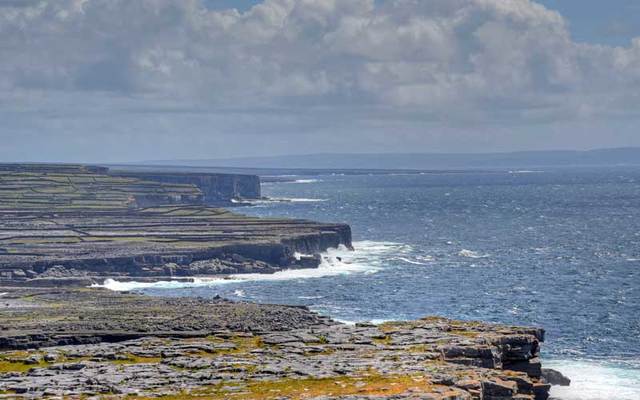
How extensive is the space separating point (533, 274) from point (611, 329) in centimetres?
5407

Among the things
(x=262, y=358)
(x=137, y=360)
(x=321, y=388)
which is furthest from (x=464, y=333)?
(x=137, y=360)

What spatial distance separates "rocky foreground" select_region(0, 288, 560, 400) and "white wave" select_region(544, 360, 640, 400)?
8.14 metres

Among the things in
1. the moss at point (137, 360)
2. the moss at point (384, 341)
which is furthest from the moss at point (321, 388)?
the moss at point (384, 341)

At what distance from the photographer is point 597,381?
106500mm

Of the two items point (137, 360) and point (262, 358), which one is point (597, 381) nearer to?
point (262, 358)

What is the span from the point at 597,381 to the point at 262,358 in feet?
114

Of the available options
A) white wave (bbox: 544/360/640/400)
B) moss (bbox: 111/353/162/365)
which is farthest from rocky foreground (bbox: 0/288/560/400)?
white wave (bbox: 544/360/640/400)

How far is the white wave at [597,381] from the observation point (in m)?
102

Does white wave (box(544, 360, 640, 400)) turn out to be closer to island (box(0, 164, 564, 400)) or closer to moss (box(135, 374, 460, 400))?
island (box(0, 164, 564, 400))

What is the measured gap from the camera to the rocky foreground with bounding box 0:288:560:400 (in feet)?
244

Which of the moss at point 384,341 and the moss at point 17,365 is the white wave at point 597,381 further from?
the moss at point 17,365

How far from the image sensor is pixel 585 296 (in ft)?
522

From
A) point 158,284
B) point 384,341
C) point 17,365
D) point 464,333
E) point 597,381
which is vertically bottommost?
point 158,284

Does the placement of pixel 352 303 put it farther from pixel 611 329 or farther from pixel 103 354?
pixel 103 354
